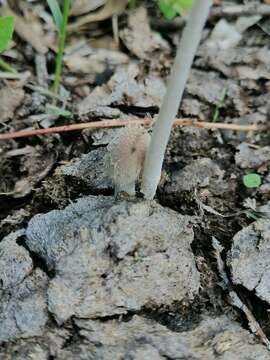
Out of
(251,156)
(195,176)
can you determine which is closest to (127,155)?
(195,176)

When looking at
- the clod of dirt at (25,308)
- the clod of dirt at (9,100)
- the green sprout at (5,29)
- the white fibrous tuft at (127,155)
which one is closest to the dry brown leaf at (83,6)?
the clod of dirt at (9,100)

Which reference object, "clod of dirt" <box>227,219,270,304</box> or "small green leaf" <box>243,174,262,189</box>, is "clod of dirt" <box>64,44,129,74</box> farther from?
"clod of dirt" <box>227,219,270,304</box>

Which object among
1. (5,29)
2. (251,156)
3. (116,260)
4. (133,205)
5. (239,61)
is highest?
(239,61)

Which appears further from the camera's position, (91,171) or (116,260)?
(91,171)

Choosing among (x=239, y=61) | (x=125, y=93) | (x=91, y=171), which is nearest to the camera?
(x=91, y=171)

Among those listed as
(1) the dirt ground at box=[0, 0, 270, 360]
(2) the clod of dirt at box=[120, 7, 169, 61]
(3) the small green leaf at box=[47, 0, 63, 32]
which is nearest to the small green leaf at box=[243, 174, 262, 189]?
(1) the dirt ground at box=[0, 0, 270, 360]

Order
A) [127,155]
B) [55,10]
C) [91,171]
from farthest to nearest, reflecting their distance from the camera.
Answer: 1. [55,10]
2. [91,171]
3. [127,155]

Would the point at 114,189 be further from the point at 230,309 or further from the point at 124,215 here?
the point at 230,309

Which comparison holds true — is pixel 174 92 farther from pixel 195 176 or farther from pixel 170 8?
pixel 170 8

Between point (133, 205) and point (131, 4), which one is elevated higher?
point (131, 4)
